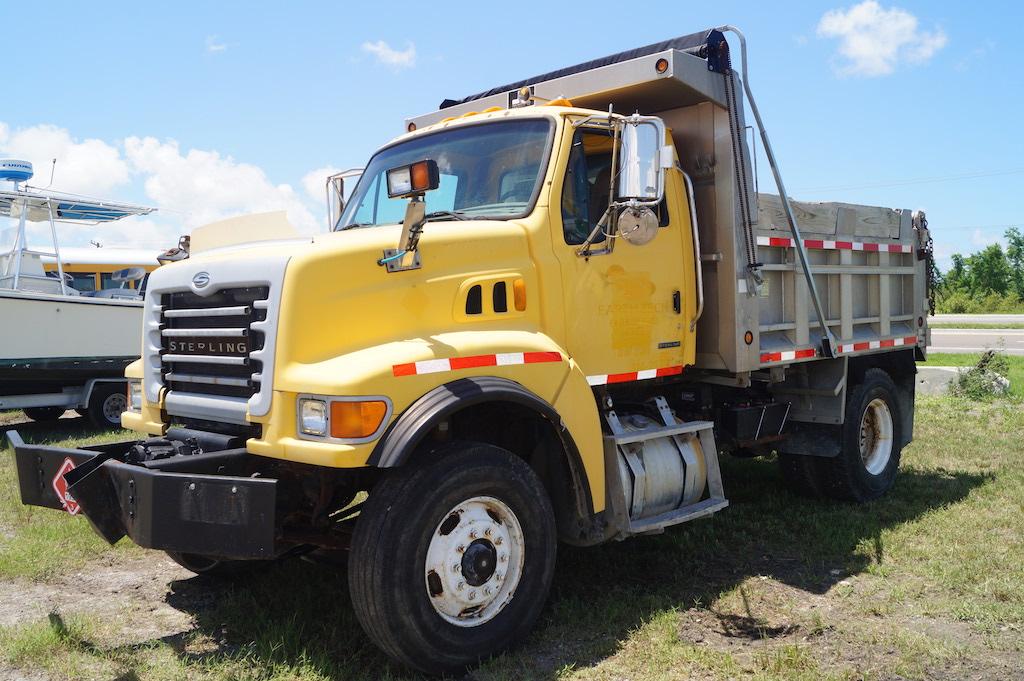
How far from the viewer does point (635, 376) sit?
5.11 metres

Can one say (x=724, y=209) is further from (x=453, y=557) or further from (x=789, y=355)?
(x=453, y=557)

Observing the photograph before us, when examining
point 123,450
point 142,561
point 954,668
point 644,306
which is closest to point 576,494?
point 644,306

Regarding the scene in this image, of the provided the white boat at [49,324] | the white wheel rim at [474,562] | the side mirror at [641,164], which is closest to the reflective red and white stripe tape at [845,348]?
the side mirror at [641,164]

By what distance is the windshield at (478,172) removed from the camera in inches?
185

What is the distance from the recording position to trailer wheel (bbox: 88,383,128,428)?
37.4 ft

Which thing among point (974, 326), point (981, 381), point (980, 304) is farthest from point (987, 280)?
point (981, 381)

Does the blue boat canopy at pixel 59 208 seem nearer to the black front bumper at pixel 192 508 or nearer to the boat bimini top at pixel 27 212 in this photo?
the boat bimini top at pixel 27 212

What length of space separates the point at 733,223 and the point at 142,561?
4656 millimetres

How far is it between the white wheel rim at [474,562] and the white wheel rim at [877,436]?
4530mm

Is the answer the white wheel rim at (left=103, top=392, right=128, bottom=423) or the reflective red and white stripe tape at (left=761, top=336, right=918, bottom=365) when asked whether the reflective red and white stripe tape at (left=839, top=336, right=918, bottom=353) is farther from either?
the white wheel rim at (left=103, top=392, right=128, bottom=423)

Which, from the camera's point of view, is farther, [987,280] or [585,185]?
[987,280]

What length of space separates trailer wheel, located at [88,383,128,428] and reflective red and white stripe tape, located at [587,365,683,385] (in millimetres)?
8813

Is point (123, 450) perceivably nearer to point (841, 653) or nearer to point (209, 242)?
point (209, 242)

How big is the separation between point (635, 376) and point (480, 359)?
1.44 metres
